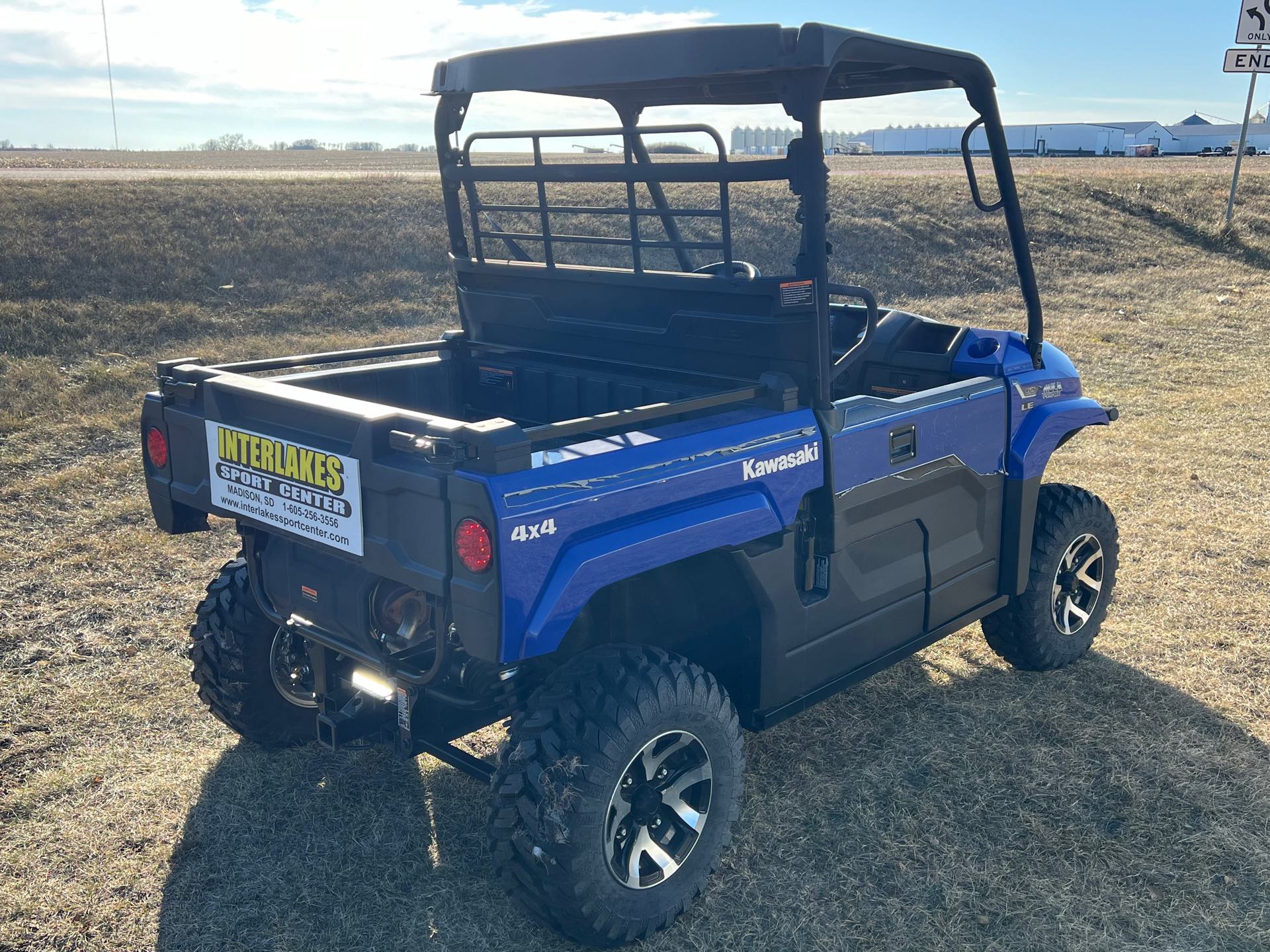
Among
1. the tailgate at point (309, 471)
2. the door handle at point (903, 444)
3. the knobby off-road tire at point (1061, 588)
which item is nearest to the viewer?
the tailgate at point (309, 471)

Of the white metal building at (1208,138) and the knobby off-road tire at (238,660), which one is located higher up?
the white metal building at (1208,138)

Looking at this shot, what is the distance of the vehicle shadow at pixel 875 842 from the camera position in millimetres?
2941

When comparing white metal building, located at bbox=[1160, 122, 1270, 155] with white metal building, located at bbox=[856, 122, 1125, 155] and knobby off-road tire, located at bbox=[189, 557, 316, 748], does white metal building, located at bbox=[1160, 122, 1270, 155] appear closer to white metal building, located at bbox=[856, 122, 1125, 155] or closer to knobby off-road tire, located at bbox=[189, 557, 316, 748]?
white metal building, located at bbox=[856, 122, 1125, 155]

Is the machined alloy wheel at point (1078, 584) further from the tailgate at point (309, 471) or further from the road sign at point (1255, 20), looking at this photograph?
the road sign at point (1255, 20)

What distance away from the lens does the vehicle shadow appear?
2.94 m

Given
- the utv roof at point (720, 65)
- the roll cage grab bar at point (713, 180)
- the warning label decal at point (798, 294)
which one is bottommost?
the warning label decal at point (798, 294)

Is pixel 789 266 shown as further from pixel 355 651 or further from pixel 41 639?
pixel 355 651

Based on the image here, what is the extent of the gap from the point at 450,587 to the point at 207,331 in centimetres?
946

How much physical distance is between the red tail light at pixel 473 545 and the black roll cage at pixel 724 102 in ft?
3.52

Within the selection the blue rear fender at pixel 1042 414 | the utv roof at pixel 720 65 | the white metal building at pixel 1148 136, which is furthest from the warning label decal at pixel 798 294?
the white metal building at pixel 1148 136

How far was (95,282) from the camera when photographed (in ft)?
38.0

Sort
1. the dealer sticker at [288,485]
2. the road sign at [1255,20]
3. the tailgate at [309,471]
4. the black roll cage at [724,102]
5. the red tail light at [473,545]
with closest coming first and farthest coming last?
1. the red tail light at [473,545]
2. the tailgate at [309,471]
3. the dealer sticker at [288,485]
4. the black roll cage at [724,102]
5. the road sign at [1255,20]

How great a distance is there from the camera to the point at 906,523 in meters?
3.58

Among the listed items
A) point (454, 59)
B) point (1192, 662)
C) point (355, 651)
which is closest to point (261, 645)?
point (355, 651)
